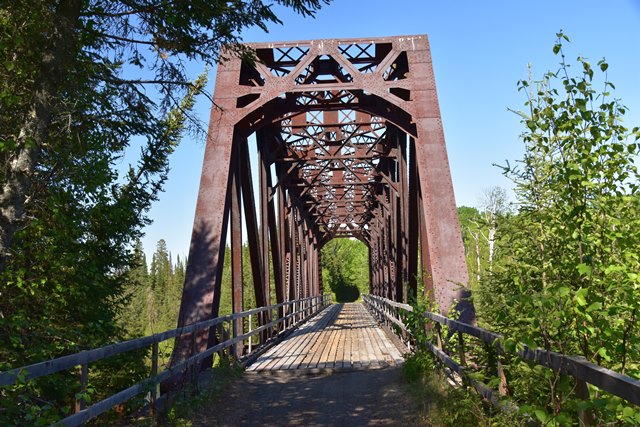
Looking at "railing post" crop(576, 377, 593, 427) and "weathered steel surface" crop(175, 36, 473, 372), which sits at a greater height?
"weathered steel surface" crop(175, 36, 473, 372)

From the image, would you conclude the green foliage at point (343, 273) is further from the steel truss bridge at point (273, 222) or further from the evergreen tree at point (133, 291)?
Answer: the steel truss bridge at point (273, 222)

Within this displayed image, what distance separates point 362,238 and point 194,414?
38.5 meters

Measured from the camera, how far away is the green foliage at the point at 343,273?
284ft

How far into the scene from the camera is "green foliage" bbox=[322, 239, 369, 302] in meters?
86.6

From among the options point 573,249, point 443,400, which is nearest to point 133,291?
point 443,400

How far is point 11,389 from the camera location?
4.69m

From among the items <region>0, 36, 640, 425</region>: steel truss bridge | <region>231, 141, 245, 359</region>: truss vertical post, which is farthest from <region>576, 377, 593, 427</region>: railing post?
<region>231, 141, 245, 359</region>: truss vertical post

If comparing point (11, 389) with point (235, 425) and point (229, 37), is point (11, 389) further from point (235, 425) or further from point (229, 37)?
point (229, 37)

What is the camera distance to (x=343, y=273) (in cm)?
8862

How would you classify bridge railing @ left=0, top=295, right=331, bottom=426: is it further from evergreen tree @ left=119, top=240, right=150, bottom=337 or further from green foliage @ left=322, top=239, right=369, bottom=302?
green foliage @ left=322, top=239, right=369, bottom=302

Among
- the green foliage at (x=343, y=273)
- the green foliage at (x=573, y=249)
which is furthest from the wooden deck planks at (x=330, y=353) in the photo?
the green foliage at (x=343, y=273)

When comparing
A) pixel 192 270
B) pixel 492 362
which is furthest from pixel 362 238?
pixel 492 362

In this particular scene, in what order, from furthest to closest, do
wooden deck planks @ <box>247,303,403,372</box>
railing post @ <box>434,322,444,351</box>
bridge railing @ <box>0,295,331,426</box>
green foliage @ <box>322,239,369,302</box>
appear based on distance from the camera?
green foliage @ <box>322,239,369,302</box>
wooden deck planks @ <box>247,303,403,372</box>
railing post @ <box>434,322,444,351</box>
bridge railing @ <box>0,295,331,426</box>

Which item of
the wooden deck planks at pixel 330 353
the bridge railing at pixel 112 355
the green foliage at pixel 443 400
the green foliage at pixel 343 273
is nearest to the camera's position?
the bridge railing at pixel 112 355
